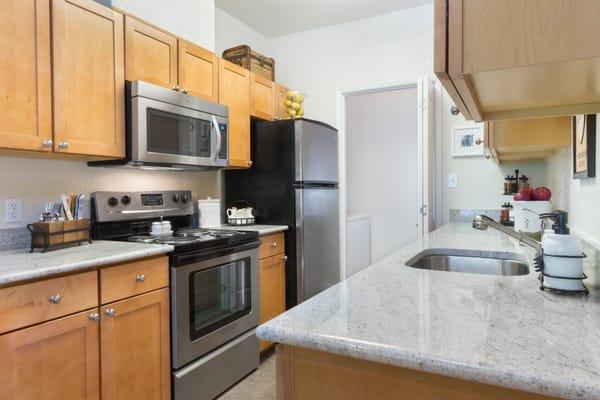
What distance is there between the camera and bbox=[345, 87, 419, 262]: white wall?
4250mm

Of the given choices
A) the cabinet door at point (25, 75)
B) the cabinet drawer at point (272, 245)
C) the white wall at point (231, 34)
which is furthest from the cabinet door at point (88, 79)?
the white wall at point (231, 34)

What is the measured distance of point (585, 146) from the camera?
52.6 inches

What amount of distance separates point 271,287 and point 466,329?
208 cm

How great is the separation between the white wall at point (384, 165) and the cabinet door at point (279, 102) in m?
1.08

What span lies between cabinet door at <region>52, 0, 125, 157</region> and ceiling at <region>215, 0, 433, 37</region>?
1.54m

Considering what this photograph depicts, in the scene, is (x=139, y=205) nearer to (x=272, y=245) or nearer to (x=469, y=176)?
(x=272, y=245)

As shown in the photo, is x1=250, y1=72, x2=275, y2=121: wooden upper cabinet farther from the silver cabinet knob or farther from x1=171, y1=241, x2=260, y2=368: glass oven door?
the silver cabinet knob

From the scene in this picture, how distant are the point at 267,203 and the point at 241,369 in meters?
1.22

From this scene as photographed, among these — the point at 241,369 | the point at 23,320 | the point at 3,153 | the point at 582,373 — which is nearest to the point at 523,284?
the point at 582,373

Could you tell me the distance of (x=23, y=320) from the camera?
1.28 m

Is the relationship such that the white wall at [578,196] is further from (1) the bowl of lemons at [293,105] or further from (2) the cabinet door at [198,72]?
(2) the cabinet door at [198,72]

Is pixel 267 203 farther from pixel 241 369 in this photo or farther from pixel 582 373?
pixel 582 373

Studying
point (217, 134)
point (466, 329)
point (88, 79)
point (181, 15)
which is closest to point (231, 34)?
point (181, 15)

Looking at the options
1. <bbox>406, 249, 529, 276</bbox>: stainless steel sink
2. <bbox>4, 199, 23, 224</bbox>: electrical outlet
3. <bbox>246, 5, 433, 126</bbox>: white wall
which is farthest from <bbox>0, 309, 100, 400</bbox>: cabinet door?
<bbox>246, 5, 433, 126</bbox>: white wall
